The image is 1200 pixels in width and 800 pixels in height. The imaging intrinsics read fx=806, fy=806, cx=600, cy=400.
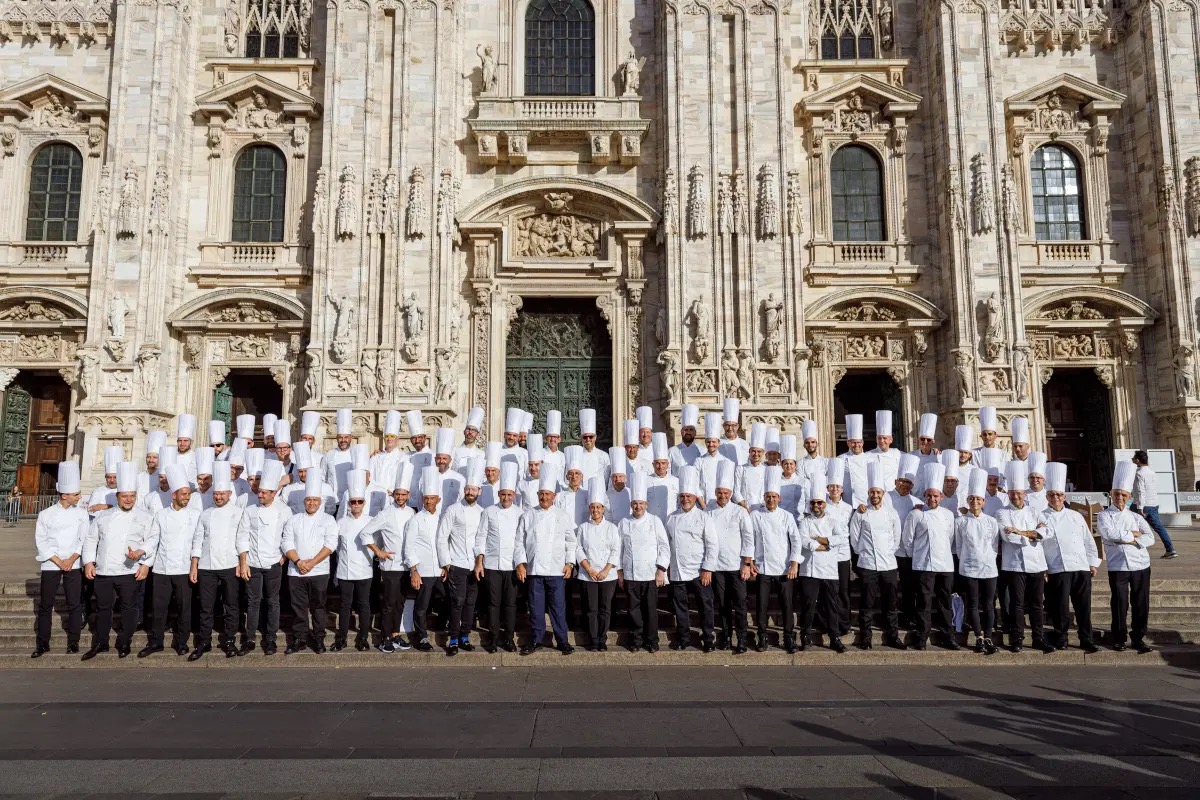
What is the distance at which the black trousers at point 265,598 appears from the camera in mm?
9352

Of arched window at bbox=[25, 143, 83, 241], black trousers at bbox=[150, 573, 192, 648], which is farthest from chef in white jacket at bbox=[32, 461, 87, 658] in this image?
arched window at bbox=[25, 143, 83, 241]

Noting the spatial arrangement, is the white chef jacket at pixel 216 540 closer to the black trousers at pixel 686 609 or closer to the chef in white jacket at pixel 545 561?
the chef in white jacket at pixel 545 561

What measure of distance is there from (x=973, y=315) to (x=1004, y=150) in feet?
13.8

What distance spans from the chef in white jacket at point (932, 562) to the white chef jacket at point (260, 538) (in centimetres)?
765

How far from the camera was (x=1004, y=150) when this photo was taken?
19.6m

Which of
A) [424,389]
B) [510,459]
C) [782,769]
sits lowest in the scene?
[782,769]

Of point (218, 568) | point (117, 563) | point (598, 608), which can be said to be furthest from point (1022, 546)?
point (117, 563)

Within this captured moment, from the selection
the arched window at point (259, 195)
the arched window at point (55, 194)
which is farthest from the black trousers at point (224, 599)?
the arched window at point (55, 194)

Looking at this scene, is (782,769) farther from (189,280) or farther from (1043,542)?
(189,280)

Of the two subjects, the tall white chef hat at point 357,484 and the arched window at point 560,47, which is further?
the arched window at point 560,47

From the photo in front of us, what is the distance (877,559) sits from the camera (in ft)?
32.0

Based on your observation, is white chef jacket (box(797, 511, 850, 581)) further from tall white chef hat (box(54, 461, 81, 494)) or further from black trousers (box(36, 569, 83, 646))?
tall white chef hat (box(54, 461, 81, 494))

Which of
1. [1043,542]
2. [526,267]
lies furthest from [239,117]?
[1043,542]

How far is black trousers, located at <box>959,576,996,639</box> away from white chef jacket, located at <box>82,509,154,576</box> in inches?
385
